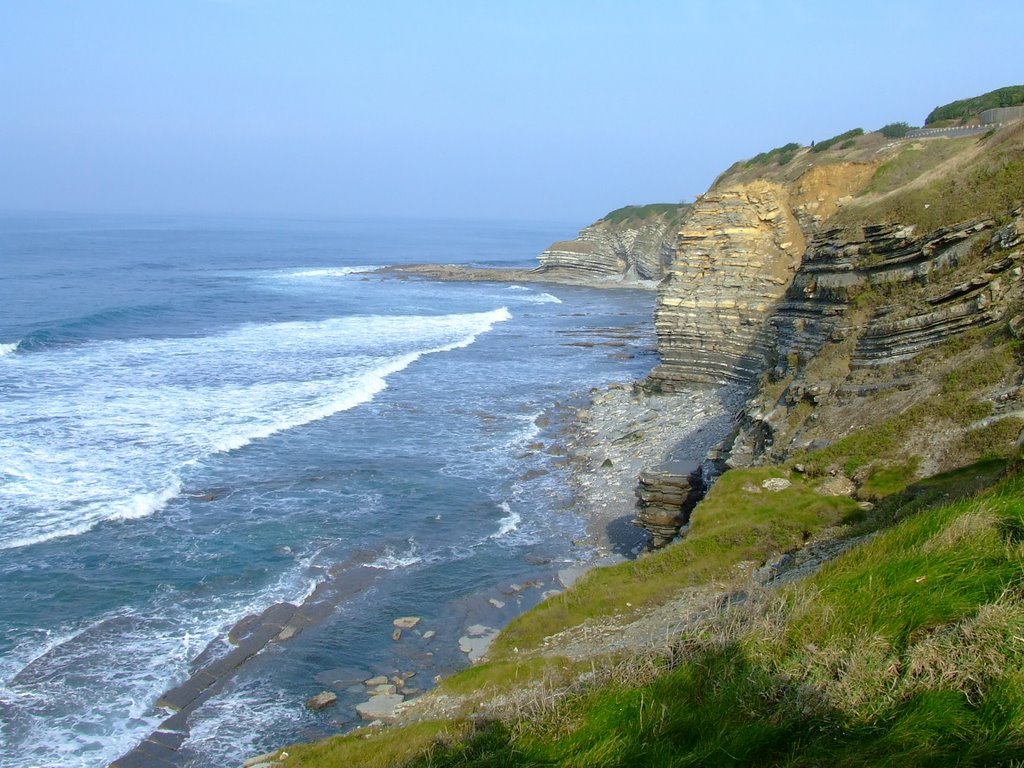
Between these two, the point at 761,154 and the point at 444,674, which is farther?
the point at 761,154

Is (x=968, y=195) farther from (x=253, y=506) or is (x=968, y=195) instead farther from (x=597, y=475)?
(x=253, y=506)

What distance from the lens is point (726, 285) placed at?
1330 inches

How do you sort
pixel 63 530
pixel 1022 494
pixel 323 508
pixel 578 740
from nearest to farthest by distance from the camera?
pixel 578 740 < pixel 1022 494 < pixel 63 530 < pixel 323 508

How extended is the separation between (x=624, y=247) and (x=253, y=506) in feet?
244

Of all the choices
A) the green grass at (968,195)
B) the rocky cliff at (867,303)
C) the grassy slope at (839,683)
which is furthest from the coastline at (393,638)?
the green grass at (968,195)

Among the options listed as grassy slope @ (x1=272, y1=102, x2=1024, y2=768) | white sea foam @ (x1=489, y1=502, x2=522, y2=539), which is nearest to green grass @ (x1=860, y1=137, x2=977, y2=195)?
white sea foam @ (x1=489, y1=502, x2=522, y2=539)

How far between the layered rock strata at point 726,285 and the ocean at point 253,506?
5.85 meters

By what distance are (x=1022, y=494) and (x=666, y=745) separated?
5.00 metres

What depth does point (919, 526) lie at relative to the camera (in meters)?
8.84

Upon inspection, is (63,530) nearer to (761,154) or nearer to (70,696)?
(70,696)

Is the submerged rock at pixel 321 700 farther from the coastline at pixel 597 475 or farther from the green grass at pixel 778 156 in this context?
the green grass at pixel 778 156

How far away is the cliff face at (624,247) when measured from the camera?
292ft

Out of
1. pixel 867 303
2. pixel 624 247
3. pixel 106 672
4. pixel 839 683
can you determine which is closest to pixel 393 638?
pixel 106 672

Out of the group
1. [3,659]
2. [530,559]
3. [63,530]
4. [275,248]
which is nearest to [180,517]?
[63,530]
